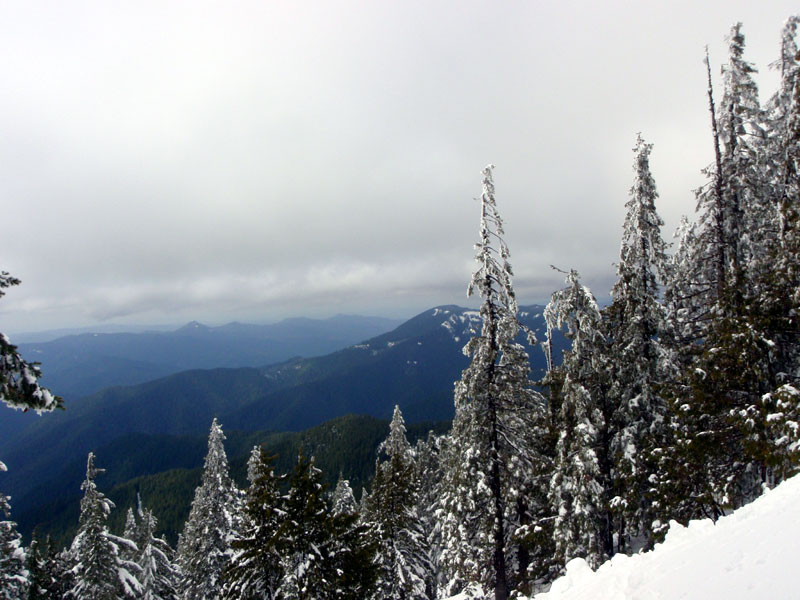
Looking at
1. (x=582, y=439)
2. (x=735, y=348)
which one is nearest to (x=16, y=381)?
(x=582, y=439)

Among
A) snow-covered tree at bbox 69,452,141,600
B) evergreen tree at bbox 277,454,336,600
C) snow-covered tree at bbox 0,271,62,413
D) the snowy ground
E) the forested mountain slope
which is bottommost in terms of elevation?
the forested mountain slope

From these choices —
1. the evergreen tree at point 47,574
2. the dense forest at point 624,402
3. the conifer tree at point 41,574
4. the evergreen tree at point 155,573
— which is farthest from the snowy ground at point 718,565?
the conifer tree at point 41,574

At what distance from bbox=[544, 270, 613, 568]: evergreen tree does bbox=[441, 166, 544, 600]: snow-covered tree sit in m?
1.45

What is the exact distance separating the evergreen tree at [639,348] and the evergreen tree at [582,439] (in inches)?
25.1

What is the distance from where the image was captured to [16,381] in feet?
22.9

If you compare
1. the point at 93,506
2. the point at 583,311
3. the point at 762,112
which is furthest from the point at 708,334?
the point at 93,506

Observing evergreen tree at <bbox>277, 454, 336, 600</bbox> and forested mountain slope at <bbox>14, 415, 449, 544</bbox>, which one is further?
forested mountain slope at <bbox>14, 415, 449, 544</bbox>

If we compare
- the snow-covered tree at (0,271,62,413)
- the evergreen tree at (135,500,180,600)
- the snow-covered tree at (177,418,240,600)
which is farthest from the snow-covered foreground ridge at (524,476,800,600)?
the evergreen tree at (135,500,180,600)

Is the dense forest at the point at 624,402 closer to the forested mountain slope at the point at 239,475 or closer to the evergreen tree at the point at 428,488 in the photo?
the evergreen tree at the point at 428,488

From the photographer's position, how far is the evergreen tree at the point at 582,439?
14297mm

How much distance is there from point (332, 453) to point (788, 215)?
554 feet

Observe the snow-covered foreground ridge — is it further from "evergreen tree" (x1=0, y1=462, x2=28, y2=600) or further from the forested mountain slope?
the forested mountain slope

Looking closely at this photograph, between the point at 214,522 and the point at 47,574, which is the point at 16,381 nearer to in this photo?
the point at 214,522

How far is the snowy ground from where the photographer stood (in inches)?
226
